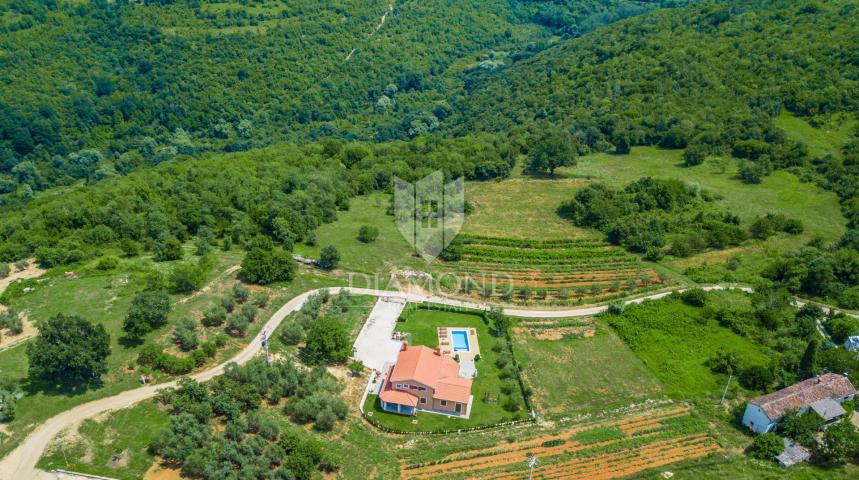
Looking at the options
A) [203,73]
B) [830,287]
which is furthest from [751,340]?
[203,73]

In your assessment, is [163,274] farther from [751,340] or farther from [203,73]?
[203,73]

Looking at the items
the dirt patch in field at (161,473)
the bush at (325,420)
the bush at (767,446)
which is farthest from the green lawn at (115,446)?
the bush at (767,446)

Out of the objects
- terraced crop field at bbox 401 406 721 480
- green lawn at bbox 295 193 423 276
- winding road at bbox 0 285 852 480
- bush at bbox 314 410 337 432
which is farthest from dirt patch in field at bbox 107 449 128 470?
green lawn at bbox 295 193 423 276

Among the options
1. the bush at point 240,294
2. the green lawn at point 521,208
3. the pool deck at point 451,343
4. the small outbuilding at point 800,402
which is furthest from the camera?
the green lawn at point 521,208

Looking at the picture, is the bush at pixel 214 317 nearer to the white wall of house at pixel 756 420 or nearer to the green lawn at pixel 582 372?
the green lawn at pixel 582 372

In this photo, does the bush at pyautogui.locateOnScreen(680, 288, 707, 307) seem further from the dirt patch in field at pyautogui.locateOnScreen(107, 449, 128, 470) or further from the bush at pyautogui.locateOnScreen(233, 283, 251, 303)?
the dirt patch in field at pyautogui.locateOnScreen(107, 449, 128, 470)
